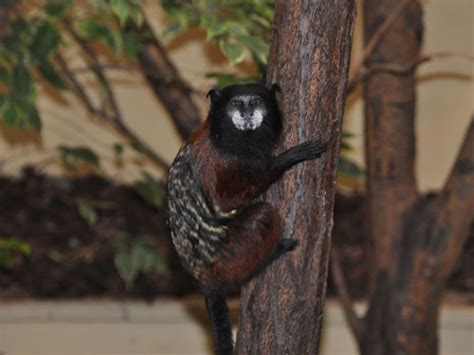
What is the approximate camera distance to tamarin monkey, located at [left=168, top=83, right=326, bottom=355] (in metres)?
2.61

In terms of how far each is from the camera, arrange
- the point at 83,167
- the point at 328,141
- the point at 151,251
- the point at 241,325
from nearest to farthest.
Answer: the point at 328,141 < the point at 241,325 < the point at 151,251 < the point at 83,167

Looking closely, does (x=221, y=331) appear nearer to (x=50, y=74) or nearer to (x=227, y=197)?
(x=227, y=197)

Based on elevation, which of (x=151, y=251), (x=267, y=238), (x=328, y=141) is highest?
(x=328, y=141)

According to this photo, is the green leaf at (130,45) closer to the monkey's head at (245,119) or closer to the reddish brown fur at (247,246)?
the monkey's head at (245,119)

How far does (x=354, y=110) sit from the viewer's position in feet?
17.4

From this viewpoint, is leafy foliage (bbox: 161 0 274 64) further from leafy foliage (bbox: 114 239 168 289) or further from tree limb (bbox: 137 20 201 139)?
leafy foliage (bbox: 114 239 168 289)

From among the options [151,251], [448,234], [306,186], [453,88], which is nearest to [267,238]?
[306,186]

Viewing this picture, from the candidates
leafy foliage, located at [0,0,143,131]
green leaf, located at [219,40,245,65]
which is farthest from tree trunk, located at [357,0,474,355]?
leafy foliage, located at [0,0,143,131]

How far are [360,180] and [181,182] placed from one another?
9.53 feet

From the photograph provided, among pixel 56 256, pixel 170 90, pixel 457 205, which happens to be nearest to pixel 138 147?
pixel 170 90

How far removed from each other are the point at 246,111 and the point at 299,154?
276 millimetres

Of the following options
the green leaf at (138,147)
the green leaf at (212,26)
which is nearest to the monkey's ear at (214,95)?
the green leaf at (212,26)

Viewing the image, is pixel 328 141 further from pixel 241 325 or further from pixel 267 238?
pixel 241 325

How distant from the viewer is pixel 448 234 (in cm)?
380
